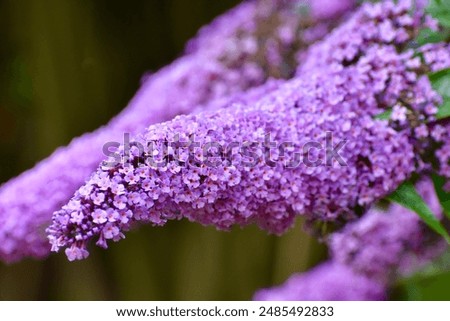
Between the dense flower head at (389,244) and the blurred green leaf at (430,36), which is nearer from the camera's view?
the blurred green leaf at (430,36)

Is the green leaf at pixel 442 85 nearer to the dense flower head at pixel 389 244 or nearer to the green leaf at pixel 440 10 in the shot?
the green leaf at pixel 440 10

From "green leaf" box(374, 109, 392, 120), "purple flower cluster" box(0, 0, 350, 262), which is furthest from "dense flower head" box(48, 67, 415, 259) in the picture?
"purple flower cluster" box(0, 0, 350, 262)

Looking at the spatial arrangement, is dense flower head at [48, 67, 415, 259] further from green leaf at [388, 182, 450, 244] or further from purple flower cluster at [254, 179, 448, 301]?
purple flower cluster at [254, 179, 448, 301]

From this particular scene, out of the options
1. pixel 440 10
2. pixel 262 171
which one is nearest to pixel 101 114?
pixel 262 171

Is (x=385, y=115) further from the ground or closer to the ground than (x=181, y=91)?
closer to the ground

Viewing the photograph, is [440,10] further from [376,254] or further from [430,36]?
[376,254]

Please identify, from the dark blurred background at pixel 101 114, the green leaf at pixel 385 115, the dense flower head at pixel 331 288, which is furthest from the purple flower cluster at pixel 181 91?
the dense flower head at pixel 331 288

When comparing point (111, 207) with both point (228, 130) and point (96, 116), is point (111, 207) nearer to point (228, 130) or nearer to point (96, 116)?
point (228, 130)
